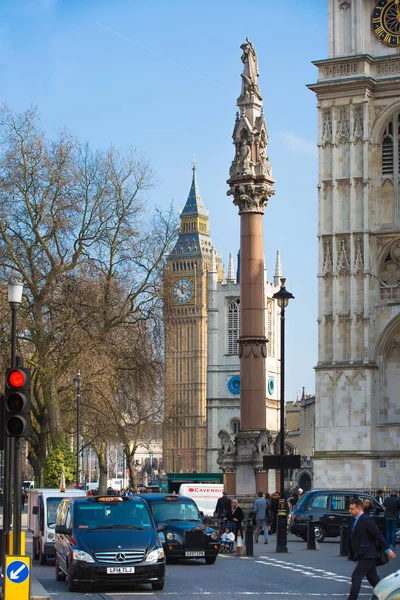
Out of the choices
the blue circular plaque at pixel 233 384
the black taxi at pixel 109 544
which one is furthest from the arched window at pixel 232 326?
the black taxi at pixel 109 544

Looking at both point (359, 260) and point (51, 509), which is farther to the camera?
point (359, 260)

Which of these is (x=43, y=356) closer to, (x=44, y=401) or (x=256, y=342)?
(x=44, y=401)

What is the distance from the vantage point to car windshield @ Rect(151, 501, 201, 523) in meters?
26.3

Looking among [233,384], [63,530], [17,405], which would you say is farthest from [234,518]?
[233,384]

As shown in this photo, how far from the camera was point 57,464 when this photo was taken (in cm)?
4312

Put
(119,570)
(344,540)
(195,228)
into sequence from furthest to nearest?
1. (195,228)
2. (344,540)
3. (119,570)

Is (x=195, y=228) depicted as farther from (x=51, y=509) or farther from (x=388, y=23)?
(x=51, y=509)

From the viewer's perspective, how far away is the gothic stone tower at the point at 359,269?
56.9 meters

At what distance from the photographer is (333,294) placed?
57.5m

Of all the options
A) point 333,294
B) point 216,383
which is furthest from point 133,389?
point 216,383

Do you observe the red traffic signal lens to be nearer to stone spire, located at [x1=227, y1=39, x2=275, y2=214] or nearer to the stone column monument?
the stone column monument

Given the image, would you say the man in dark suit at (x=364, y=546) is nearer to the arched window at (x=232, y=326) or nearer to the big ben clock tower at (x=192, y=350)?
the arched window at (x=232, y=326)

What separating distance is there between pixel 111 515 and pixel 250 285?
18.0 m

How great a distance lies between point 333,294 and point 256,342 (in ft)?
66.2
